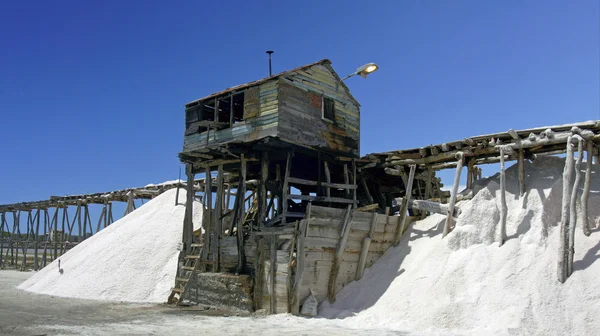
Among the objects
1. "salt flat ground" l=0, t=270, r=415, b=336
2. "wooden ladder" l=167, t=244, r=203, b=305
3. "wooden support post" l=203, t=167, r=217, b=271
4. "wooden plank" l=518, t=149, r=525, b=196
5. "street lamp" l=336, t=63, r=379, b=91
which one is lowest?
"salt flat ground" l=0, t=270, r=415, b=336

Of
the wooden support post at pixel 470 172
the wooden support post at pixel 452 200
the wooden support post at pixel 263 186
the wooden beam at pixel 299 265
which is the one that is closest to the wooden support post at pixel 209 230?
the wooden support post at pixel 263 186

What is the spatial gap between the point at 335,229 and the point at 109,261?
41.1 feet

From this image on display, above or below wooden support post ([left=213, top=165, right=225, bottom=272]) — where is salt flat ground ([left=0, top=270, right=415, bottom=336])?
below

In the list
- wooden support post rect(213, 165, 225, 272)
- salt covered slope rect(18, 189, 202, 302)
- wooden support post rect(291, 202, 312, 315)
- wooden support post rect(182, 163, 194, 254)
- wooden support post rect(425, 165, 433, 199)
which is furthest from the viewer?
salt covered slope rect(18, 189, 202, 302)

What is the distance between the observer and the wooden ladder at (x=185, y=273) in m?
18.5

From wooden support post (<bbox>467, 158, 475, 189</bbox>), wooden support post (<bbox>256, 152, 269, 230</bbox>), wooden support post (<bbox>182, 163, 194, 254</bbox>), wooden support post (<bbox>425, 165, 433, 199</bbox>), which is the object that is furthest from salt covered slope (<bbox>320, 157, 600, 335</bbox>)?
wooden support post (<bbox>182, 163, 194, 254</bbox>)

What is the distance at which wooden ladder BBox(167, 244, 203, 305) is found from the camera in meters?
18.5

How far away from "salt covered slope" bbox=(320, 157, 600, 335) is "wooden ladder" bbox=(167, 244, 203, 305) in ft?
20.0

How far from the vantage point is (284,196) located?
17.3 meters

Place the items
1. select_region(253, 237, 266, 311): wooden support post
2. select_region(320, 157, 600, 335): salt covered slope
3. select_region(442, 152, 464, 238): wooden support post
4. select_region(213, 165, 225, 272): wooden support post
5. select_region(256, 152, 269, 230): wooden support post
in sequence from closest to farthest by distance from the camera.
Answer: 1. select_region(320, 157, 600, 335): salt covered slope
2. select_region(442, 152, 464, 238): wooden support post
3. select_region(253, 237, 266, 311): wooden support post
4. select_region(256, 152, 269, 230): wooden support post
5. select_region(213, 165, 225, 272): wooden support post

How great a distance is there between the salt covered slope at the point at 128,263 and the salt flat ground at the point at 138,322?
2540mm

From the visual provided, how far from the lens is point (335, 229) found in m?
15.7

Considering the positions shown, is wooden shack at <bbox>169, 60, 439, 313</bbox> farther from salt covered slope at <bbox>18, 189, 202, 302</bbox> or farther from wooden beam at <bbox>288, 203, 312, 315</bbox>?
salt covered slope at <bbox>18, 189, 202, 302</bbox>

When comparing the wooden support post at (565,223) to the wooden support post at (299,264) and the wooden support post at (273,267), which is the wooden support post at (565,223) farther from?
the wooden support post at (273,267)
